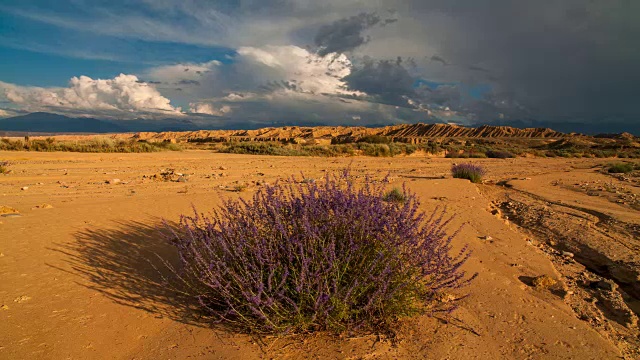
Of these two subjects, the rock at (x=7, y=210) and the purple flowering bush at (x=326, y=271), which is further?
the rock at (x=7, y=210)

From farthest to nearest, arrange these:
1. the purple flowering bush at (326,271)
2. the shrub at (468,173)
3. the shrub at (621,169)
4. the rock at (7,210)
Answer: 1. the shrub at (621,169)
2. the shrub at (468,173)
3. the rock at (7,210)
4. the purple flowering bush at (326,271)

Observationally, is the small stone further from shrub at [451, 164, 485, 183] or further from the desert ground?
shrub at [451, 164, 485, 183]

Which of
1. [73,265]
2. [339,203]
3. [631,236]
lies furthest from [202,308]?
[631,236]

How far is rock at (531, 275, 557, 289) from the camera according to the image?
4242mm

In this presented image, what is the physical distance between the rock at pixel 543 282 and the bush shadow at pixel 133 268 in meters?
3.66

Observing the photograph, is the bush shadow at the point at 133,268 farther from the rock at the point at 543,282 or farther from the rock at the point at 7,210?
the rock at the point at 543,282

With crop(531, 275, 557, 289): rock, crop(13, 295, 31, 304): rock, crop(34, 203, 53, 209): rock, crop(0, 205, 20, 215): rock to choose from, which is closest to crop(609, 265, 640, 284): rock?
crop(531, 275, 557, 289): rock

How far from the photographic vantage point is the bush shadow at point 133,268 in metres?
3.56

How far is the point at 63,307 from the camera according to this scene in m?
3.50

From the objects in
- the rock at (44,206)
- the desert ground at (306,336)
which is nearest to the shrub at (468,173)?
the desert ground at (306,336)

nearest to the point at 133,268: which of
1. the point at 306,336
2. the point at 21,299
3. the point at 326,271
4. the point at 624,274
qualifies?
the point at 21,299

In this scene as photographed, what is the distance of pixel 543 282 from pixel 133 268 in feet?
15.9

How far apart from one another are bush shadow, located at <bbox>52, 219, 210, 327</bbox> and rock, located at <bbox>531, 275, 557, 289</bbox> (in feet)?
12.0

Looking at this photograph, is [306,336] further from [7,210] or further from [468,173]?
[468,173]
